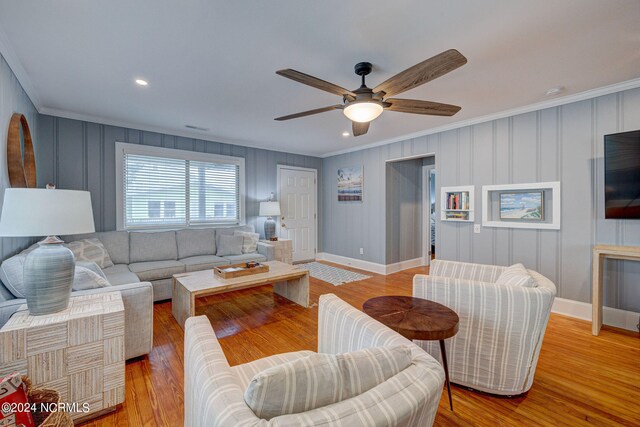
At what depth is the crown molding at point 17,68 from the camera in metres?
2.00

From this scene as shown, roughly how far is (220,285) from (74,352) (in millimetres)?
1204

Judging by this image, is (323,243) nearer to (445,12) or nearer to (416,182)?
(416,182)

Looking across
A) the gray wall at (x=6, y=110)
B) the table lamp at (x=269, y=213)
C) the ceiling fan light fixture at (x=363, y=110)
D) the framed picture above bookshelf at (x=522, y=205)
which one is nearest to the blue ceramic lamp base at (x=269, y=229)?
the table lamp at (x=269, y=213)

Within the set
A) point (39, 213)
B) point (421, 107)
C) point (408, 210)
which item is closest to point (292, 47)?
point (421, 107)

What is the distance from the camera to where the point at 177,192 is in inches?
174

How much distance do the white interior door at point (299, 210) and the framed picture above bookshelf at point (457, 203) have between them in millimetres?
2907

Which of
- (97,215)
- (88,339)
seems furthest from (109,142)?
(88,339)

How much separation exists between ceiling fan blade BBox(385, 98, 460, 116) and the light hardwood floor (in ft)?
7.10

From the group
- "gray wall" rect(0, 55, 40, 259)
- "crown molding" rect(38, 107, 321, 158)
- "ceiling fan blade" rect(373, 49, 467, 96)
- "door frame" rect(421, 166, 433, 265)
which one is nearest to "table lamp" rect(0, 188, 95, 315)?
"gray wall" rect(0, 55, 40, 259)

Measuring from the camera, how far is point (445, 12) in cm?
171

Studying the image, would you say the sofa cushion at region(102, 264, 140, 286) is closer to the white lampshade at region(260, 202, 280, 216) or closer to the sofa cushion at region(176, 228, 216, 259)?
the sofa cushion at region(176, 228, 216, 259)

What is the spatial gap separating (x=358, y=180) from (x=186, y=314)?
3941mm

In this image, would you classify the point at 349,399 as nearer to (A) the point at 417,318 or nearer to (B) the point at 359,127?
(A) the point at 417,318

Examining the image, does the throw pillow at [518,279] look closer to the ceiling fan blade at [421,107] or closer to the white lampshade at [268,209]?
the ceiling fan blade at [421,107]
